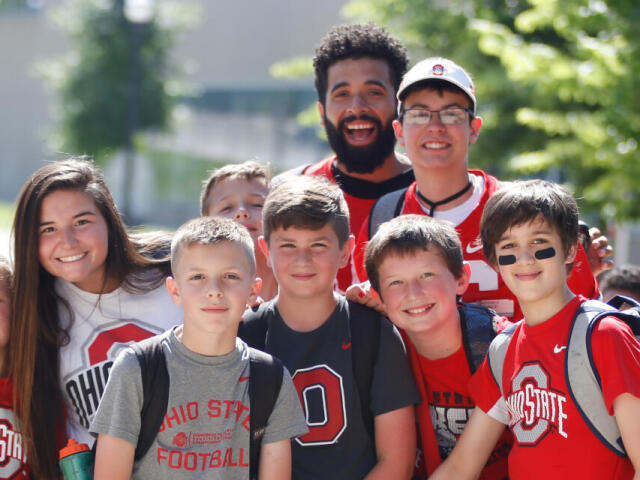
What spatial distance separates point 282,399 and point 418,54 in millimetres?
12006

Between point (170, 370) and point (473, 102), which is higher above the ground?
point (473, 102)

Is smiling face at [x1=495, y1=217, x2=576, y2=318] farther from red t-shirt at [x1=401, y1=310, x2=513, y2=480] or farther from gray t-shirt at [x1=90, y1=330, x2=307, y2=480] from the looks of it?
gray t-shirt at [x1=90, y1=330, x2=307, y2=480]

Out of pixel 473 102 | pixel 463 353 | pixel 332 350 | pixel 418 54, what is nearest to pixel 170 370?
pixel 332 350

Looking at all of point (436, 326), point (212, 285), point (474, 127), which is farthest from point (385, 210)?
point (212, 285)

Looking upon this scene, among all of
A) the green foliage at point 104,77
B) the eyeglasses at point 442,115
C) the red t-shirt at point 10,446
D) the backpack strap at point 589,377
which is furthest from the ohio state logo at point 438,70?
the green foliage at point 104,77

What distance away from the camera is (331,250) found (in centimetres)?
311

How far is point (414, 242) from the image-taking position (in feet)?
10.1

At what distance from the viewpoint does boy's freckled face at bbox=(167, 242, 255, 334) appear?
270cm

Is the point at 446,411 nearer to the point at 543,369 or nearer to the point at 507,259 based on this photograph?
the point at 543,369

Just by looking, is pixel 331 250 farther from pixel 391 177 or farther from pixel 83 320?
pixel 391 177

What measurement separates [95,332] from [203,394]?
3.07 ft

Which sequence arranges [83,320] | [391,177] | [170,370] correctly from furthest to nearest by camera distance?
[391,177], [83,320], [170,370]

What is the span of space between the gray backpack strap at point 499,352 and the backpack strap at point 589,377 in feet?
0.98

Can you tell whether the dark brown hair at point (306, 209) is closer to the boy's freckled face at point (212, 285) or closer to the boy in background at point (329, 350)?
the boy in background at point (329, 350)
